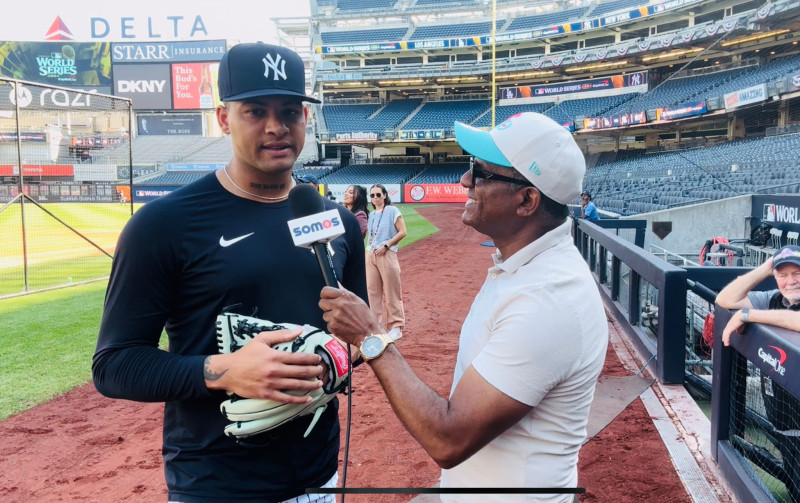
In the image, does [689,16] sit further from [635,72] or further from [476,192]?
[476,192]

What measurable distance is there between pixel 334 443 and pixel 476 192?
1006 mm

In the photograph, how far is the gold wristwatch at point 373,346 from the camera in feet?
5.16

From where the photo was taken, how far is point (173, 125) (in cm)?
5444

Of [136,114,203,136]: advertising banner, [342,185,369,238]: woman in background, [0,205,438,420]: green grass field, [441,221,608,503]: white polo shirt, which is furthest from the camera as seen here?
[136,114,203,136]: advertising banner

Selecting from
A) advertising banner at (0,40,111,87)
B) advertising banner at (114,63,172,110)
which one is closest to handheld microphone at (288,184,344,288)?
advertising banner at (114,63,172,110)

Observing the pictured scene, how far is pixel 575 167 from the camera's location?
5.47ft

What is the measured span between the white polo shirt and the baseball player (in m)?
0.49

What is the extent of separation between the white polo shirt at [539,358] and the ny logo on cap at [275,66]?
0.94m

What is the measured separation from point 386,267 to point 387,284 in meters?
0.24

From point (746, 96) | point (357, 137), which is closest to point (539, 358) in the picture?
point (746, 96)

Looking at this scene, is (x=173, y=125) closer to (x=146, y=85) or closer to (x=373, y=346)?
(x=146, y=85)

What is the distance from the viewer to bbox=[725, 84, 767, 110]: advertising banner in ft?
90.0

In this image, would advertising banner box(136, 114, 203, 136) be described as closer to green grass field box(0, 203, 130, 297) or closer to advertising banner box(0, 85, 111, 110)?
green grass field box(0, 203, 130, 297)

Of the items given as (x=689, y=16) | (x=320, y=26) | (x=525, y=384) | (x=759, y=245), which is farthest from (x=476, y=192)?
(x=320, y=26)
